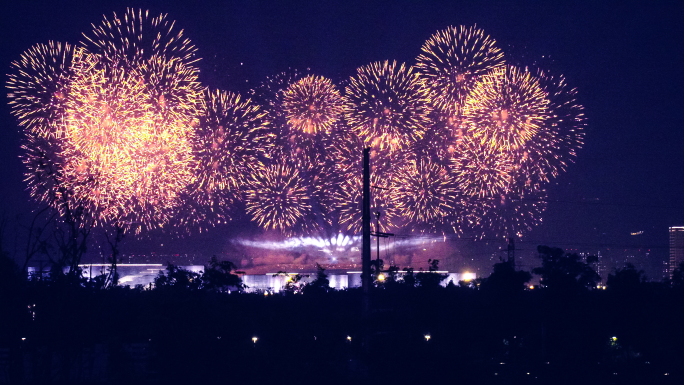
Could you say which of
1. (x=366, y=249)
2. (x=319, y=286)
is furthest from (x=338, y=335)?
(x=319, y=286)

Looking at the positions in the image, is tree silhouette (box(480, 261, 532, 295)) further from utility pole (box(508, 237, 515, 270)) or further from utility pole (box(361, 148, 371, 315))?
utility pole (box(361, 148, 371, 315))

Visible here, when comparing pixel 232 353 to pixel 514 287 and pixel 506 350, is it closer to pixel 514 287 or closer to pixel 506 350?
pixel 506 350

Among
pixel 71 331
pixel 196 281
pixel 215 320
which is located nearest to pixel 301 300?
pixel 196 281

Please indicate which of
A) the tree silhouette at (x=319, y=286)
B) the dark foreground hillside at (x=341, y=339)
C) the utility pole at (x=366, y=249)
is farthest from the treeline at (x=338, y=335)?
the tree silhouette at (x=319, y=286)

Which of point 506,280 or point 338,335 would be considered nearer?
point 338,335

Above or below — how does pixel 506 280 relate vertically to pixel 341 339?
above

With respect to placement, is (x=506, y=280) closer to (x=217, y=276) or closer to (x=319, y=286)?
(x=319, y=286)

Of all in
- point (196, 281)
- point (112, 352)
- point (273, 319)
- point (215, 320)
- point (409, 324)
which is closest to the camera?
point (112, 352)

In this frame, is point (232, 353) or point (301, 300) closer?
point (232, 353)

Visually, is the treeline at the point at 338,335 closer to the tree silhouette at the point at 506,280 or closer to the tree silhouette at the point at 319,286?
the tree silhouette at the point at 506,280
